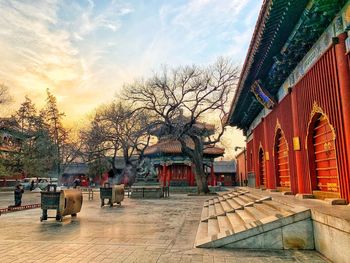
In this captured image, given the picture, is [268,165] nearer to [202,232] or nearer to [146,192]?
[202,232]

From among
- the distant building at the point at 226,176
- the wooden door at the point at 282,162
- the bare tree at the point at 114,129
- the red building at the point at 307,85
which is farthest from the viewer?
the distant building at the point at 226,176

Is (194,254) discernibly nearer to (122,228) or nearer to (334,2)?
(122,228)

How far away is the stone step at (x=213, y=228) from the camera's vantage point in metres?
6.02

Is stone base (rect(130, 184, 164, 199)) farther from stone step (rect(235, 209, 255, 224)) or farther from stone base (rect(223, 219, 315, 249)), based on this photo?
stone base (rect(223, 219, 315, 249))

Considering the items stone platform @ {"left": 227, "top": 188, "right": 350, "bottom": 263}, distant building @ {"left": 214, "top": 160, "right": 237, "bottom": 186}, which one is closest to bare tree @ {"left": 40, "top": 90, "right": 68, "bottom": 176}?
distant building @ {"left": 214, "top": 160, "right": 237, "bottom": 186}

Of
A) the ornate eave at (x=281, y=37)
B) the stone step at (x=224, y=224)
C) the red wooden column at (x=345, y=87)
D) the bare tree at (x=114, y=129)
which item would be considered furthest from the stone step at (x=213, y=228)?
the bare tree at (x=114, y=129)

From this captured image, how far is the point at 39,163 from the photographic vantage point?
29.4 m

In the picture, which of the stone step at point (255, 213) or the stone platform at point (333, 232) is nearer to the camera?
the stone platform at point (333, 232)

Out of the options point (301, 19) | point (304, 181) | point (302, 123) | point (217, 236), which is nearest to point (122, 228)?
point (217, 236)

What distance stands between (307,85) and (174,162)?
77.5 ft

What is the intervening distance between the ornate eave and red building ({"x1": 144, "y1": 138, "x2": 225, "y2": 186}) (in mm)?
20094

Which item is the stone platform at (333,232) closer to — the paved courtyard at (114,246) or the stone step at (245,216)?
the paved courtyard at (114,246)

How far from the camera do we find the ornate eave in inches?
208

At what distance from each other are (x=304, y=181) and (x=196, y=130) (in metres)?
18.2
